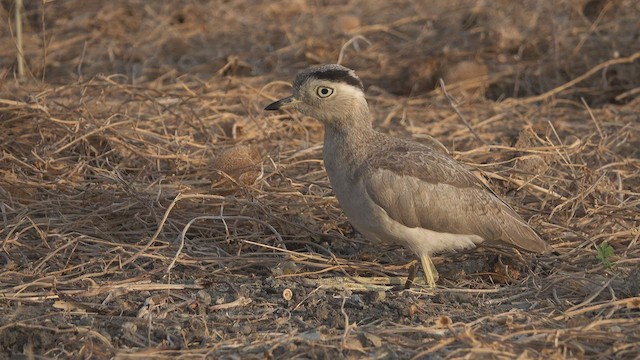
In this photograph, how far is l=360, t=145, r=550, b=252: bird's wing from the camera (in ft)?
19.9

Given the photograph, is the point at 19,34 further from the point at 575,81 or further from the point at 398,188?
the point at 575,81

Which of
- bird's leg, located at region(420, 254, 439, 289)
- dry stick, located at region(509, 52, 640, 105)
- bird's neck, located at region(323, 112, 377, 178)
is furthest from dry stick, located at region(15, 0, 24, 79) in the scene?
bird's leg, located at region(420, 254, 439, 289)

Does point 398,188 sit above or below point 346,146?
below

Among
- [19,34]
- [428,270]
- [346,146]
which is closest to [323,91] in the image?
[346,146]

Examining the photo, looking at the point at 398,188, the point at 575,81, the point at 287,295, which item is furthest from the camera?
the point at 575,81

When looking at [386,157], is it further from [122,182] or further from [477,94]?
[477,94]

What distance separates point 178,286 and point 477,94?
17.0ft

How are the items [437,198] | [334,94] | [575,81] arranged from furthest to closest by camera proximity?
[575,81]
[334,94]
[437,198]

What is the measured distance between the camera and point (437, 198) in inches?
243

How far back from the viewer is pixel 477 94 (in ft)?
33.7

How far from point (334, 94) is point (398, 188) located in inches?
29.7

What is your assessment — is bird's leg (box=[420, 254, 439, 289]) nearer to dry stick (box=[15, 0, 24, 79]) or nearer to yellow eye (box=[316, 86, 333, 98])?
yellow eye (box=[316, 86, 333, 98])

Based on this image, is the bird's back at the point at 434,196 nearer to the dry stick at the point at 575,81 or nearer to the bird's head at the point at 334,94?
the bird's head at the point at 334,94

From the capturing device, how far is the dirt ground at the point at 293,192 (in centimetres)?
530
